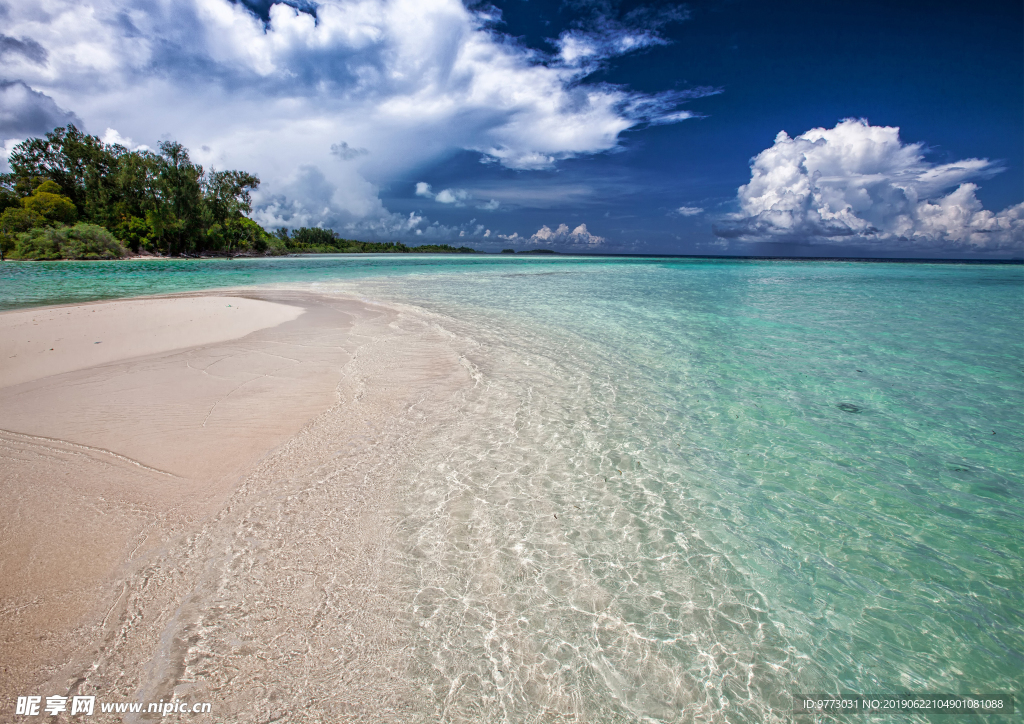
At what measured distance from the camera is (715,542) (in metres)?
3.25

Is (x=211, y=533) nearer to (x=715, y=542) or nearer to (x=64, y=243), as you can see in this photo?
(x=715, y=542)

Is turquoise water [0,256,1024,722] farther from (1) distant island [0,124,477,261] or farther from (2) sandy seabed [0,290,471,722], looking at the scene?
(1) distant island [0,124,477,261]

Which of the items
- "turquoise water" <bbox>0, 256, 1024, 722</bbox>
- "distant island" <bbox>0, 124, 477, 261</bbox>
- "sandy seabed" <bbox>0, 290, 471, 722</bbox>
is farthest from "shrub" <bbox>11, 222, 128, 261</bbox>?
"turquoise water" <bbox>0, 256, 1024, 722</bbox>

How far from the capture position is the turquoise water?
2.26 metres

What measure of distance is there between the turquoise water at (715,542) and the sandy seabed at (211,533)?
1.28 ft

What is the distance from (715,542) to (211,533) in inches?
155

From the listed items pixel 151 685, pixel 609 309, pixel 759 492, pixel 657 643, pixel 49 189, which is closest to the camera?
pixel 151 685

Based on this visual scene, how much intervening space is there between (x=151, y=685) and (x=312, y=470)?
206 cm

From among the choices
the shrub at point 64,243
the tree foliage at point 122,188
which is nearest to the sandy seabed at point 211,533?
the shrub at point 64,243

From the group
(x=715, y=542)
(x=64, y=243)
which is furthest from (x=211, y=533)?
(x=64, y=243)

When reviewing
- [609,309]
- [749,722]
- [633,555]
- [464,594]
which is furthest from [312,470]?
[609,309]

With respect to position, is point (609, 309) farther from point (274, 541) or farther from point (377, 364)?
point (274, 541)

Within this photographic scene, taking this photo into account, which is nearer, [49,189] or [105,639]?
[105,639]

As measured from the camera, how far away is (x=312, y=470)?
4.00m
